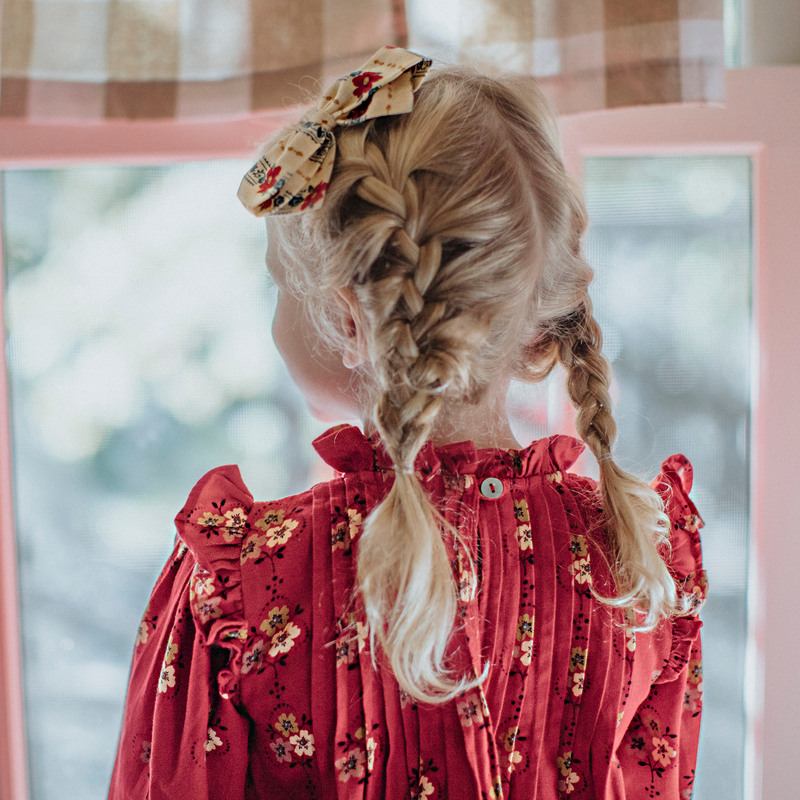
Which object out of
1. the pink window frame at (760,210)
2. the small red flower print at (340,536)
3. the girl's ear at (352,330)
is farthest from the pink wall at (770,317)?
the small red flower print at (340,536)

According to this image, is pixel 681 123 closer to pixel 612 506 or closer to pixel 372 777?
pixel 612 506

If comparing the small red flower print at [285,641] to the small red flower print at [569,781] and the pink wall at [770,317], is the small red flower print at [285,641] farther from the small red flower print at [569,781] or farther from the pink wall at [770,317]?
the pink wall at [770,317]

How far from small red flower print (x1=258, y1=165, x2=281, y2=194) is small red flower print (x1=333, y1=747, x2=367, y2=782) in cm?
46

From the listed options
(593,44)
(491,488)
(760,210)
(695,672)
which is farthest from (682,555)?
(593,44)

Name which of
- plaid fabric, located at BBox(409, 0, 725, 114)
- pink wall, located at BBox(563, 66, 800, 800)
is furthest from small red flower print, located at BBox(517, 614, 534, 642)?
plaid fabric, located at BBox(409, 0, 725, 114)

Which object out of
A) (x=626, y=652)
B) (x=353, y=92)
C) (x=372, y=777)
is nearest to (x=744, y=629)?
(x=626, y=652)

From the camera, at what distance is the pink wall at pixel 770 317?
2.98 ft

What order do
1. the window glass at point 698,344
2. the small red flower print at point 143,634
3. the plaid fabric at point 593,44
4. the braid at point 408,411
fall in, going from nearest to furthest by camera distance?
the braid at point 408,411 < the small red flower print at point 143,634 < the plaid fabric at point 593,44 < the window glass at point 698,344

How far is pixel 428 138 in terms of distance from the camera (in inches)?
19.2

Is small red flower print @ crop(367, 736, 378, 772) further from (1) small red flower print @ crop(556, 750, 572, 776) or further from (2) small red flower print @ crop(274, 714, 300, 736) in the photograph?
(1) small red flower print @ crop(556, 750, 572, 776)

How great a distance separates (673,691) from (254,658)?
412 millimetres

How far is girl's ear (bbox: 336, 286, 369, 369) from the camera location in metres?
0.50

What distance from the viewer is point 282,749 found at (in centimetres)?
52

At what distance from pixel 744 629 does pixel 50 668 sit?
111 cm
